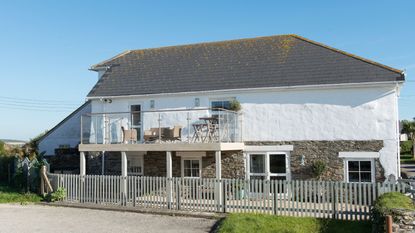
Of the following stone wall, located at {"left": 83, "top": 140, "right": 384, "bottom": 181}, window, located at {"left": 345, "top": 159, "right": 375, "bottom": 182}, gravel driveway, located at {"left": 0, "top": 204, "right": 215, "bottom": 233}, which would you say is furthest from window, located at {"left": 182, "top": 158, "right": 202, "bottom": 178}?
window, located at {"left": 345, "top": 159, "right": 375, "bottom": 182}

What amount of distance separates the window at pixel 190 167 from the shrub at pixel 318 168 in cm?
547

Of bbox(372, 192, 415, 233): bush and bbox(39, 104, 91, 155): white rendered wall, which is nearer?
bbox(372, 192, 415, 233): bush

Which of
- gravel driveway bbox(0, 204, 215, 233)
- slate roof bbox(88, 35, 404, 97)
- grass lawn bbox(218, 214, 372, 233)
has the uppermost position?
slate roof bbox(88, 35, 404, 97)

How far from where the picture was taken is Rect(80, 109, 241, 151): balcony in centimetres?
1880

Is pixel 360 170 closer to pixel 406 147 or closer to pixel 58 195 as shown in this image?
pixel 58 195

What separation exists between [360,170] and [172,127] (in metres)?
8.94

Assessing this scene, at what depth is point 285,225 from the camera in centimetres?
1346

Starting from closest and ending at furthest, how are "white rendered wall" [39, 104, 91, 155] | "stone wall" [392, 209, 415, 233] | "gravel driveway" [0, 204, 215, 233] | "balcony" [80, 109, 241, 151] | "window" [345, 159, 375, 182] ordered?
1. "stone wall" [392, 209, 415, 233]
2. "gravel driveway" [0, 204, 215, 233]
3. "window" [345, 159, 375, 182]
4. "balcony" [80, 109, 241, 151]
5. "white rendered wall" [39, 104, 91, 155]

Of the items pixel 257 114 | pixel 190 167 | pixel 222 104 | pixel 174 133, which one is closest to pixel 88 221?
pixel 174 133

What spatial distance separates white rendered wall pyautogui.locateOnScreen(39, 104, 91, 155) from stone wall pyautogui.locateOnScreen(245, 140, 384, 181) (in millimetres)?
13871

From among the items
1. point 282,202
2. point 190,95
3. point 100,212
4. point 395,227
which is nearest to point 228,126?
point 190,95

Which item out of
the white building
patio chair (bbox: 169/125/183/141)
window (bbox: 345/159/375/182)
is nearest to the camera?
window (bbox: 345/159/375/182)

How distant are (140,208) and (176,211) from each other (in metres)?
1.69

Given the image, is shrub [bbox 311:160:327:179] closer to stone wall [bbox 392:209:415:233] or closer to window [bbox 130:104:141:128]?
stone wall [bbox 392:209:415:233]
